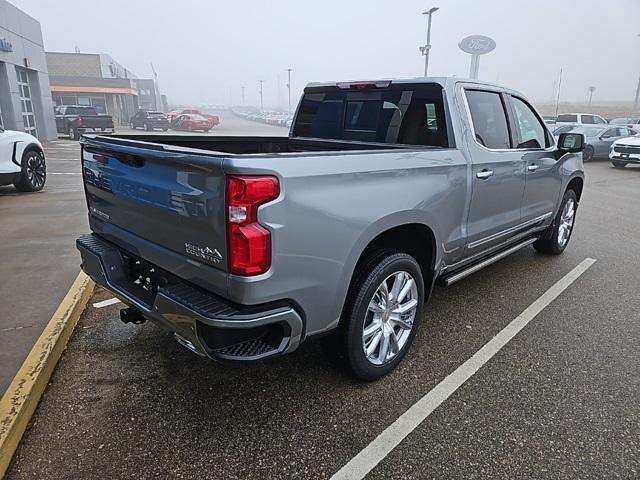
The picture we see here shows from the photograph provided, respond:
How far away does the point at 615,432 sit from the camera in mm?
2531

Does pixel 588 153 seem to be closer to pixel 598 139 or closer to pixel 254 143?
pixel 598 139

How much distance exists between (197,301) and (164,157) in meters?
0.71

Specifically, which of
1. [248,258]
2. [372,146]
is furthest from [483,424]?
[372,146]

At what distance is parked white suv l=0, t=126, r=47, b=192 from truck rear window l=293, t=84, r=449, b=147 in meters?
6.61

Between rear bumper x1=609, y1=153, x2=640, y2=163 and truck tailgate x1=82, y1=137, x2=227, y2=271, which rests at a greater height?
truck tailgate x1=82, y1=137, x2=227, y2=271

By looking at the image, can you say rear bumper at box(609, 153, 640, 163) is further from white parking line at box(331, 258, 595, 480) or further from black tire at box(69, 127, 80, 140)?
black tire at box(69, 127, 80, 140)

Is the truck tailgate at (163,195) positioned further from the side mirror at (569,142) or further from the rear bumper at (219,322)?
the side mirror at (569,142)

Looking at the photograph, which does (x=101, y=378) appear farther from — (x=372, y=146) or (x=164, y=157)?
(x=372, y=146)

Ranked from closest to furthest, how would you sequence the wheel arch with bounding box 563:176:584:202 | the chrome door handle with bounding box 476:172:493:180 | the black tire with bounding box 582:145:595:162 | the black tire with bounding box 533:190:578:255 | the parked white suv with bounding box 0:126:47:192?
the chrome door handle with bounding box 476:172:493:180, the black tire with bounding box 533:190:578:255, the wheel arch with bounding box 563:176:584:202, the parked white suv with bounding box 0:126:47:192, the black tire with bounding box 582:145:595:162

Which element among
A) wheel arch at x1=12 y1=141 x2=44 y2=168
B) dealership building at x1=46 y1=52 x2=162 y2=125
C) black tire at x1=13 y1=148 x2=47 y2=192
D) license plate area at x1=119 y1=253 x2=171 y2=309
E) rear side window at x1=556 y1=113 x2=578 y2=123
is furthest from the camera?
dealership building at x1=46 y1=52 x2=162 y2=125

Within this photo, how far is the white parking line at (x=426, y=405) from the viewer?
2.28 m

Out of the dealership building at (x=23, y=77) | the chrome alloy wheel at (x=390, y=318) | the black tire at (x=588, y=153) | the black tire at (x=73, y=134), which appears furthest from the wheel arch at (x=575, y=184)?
the black tire at (x=73, y=134)

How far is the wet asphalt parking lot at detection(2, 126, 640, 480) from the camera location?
2.28m

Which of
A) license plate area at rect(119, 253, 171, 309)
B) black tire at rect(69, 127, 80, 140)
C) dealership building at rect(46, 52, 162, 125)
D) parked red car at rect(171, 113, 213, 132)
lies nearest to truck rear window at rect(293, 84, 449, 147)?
license plate area at rect(119, 253, 171, 309)
